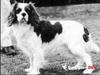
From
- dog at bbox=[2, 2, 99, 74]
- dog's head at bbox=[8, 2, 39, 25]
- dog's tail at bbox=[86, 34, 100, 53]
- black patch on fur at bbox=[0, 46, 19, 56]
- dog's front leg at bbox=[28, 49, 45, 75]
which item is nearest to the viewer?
dog's head at bbox=[8, 2, 39, 25]

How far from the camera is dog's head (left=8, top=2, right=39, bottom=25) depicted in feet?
22.1

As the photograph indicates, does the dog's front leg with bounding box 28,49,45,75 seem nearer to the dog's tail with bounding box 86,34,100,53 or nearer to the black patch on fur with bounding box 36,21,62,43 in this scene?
the black patch on fur with bounding box 36,21,62,43

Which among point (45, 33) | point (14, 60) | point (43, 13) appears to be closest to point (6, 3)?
point (14, 60)

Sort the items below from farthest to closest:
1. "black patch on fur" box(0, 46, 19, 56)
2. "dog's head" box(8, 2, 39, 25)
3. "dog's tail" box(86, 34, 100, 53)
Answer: "black patch on fur" box(0, 46, 19, 56)
"dog's tail" box(86, 34, 100, 53)
"dog's head" box(8, 2, 39, 25)

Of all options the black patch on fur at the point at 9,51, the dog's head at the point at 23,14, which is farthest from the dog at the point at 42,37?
the black patch on fur at the point at 9,51

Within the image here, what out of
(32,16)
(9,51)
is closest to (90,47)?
(32,16)

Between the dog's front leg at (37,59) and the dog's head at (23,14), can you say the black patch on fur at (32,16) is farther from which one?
the dog's front leg at (37,59)

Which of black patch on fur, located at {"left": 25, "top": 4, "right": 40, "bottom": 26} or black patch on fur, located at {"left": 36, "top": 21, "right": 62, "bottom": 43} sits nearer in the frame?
black patch on fur, located at {"left": 25, "top": 4, "right": 40, "bottom": 26}

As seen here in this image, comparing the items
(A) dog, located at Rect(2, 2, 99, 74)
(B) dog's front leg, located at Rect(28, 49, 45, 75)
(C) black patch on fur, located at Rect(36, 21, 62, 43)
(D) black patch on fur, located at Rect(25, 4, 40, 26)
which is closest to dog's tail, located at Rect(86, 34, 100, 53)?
(A) dog, located at Rect(2, 2, 99, 74)

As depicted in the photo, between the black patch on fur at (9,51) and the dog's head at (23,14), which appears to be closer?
the dog's head at (23,14)

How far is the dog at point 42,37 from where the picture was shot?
693 centimetres

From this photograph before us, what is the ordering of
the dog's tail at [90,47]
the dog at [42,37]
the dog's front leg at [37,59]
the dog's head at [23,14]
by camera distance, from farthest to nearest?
the dog's tail at [90,47], the dog's front leg at [37,59], the dog at [42,37], the dog's head at [23,14]

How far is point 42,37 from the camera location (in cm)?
708

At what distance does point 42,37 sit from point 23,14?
0.65m
